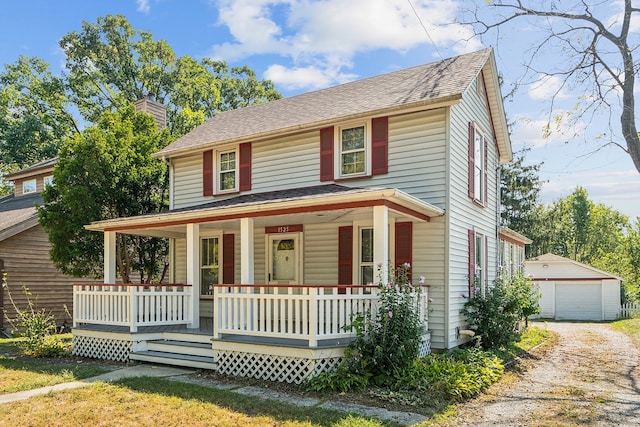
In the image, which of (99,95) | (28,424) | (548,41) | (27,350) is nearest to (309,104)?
(548,41)

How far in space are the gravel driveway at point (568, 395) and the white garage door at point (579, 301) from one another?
13.4 metres

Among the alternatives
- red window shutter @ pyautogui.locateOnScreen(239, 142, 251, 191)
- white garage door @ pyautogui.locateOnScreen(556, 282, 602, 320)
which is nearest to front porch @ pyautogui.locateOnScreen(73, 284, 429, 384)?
red window shutter @ pyautogui.locateOnScreen(239, 142, 251, 191)

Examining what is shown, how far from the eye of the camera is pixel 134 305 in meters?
9.95

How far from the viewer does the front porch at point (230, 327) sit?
301 inches

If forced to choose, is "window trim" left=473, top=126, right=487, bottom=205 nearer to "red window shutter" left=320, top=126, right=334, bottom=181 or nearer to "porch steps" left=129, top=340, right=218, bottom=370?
"red window shutter" left=320, top=126, right=334, bottom=181

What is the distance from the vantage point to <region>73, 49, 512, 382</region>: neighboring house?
8.07m

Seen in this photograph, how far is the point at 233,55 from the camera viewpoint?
107 ft

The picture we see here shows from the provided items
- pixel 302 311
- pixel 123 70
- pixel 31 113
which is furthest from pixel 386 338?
pixel 31 113

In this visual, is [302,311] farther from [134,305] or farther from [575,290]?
[575,290]

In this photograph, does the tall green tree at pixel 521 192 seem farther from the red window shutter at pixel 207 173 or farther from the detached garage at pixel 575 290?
the red window shutter at pixel 207 173

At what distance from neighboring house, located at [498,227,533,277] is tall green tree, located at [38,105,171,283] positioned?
10.1 m

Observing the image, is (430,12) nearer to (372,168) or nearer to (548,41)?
(548,41)

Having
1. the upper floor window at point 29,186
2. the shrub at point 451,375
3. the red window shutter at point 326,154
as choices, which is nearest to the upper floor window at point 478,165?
the red window shutter at point 326,154

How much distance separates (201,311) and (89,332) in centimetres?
319
